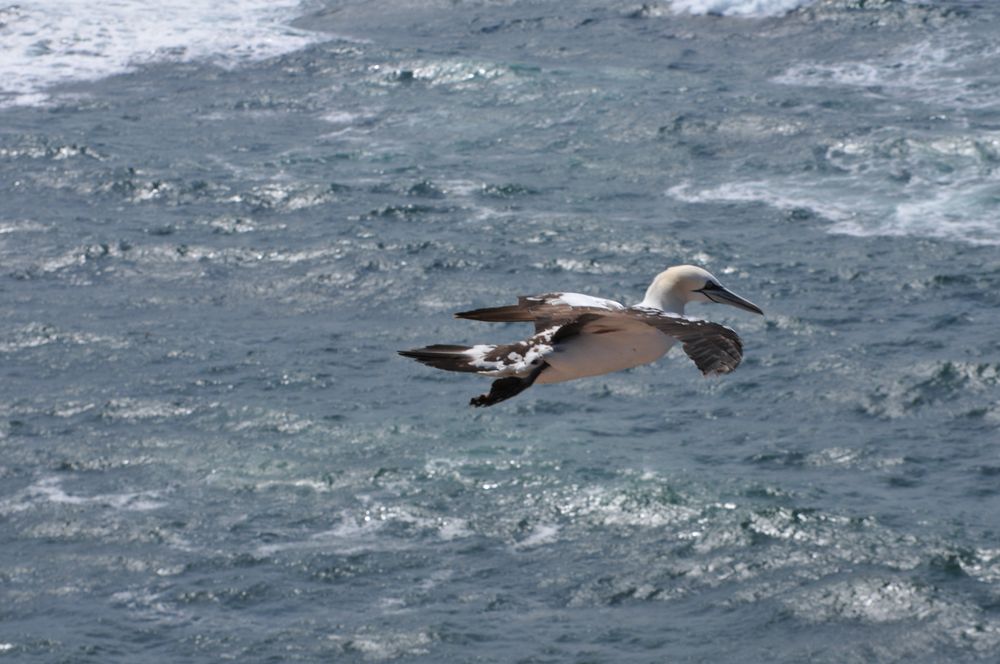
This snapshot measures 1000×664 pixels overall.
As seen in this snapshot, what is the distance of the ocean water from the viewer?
156 ft

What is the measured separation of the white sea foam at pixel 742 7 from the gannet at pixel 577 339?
2281 inches

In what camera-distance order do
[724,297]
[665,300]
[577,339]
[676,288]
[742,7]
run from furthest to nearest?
[742,7] < [724,297] < [676,288] < [665,300] < [577,339]

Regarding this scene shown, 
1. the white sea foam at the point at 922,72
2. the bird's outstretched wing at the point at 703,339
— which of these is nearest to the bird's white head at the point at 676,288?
the bird's outstretched wing at the point at 703,339

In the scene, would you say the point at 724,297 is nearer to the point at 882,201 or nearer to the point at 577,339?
the point at 577,339

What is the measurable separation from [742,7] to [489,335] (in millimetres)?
28065

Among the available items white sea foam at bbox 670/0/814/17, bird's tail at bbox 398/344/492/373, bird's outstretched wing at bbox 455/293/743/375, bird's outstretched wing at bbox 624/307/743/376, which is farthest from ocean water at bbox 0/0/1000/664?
bird's outstretched wing at bbox 624/307/743/376

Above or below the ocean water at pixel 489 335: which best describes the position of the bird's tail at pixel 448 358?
above

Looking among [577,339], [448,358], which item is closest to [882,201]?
[577,339]

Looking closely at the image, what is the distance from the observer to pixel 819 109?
70250 mm

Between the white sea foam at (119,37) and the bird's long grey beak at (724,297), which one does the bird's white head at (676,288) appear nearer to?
the bird's long grey beak at (724,297)

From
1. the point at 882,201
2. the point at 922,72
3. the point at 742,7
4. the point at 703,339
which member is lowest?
the point at 882,201

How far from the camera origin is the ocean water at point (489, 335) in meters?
47.5

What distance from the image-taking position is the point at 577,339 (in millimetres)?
22953

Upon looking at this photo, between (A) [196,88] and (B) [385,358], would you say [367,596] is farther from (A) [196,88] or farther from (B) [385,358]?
(A) [196,88]
